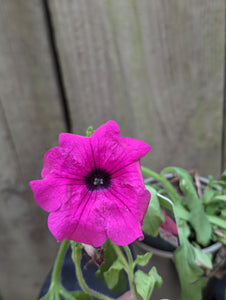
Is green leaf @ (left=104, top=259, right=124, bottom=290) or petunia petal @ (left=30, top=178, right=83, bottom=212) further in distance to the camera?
green leaf @ (left=104, top=259, right=124, bottom=290)

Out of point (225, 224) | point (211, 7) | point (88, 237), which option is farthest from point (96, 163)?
point (211, 7)

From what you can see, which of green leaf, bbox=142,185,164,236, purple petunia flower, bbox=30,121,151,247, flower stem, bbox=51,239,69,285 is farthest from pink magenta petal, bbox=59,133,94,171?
flower stem, bbox=51,239,69,285

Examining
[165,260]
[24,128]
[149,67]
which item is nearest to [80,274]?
[165,260]

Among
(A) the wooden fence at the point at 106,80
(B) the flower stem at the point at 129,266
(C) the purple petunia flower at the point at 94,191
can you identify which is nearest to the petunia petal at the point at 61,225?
(C) the purple petunia flower at the point at 94,191

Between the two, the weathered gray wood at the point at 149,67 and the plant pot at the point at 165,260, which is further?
the weathered gray wood at the point at 149,67

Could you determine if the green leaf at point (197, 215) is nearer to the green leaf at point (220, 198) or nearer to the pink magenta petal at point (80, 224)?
the green leaf at point (220, 198)

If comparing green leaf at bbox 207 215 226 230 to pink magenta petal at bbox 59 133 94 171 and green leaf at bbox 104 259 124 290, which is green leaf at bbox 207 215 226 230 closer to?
green leaf at bbox 104 259 124 290

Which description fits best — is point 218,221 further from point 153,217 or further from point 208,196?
point 153,217
